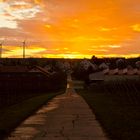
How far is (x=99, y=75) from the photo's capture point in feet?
409

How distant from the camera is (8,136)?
14156mm

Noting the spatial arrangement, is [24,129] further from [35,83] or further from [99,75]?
[99,75]

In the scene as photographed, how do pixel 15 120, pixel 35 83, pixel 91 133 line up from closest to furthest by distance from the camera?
pixel 91 133, pixel 15 120, pixel 35 83

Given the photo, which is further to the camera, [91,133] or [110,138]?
[91,133]

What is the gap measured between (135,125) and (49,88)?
6260cm

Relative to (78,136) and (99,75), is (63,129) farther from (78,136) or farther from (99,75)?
(99,75)

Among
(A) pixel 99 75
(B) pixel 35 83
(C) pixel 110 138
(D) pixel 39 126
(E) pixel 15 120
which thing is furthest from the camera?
(A) pixel 99 75

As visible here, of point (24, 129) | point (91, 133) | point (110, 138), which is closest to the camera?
point (110, 138)

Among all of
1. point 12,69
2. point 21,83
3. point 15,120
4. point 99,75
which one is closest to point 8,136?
point 15,120

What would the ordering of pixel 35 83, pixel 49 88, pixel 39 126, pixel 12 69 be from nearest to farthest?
1. pixel 39 126
2. pixel 35 83
3. pixel 49 88
4. pixel 12 69

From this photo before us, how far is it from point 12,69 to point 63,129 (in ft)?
318

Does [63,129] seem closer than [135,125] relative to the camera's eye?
Yes

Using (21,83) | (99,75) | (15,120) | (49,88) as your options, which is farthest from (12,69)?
(15,120)

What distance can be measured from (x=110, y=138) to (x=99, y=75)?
4375 inches
